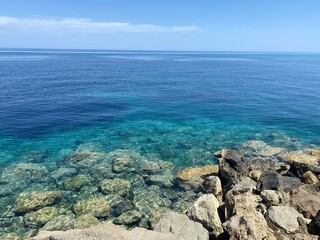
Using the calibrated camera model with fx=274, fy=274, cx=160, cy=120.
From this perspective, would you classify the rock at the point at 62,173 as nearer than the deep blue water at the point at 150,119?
Yes

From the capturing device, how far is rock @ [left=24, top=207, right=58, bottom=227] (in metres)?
20.3

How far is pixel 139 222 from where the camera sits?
20984mm

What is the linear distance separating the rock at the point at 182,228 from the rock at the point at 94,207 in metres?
8.60

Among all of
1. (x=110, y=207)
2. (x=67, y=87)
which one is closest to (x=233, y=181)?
(x=110, y=207)

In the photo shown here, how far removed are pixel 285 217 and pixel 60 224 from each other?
15224 mm

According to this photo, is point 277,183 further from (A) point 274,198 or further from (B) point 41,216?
(B) point 41,216

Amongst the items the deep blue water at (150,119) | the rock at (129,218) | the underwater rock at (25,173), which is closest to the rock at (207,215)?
the rock at (129,218)

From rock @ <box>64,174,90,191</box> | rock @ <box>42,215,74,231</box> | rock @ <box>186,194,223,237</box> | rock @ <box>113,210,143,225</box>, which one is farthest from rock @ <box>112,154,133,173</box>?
rock @ <box>186,194,223,237</box>

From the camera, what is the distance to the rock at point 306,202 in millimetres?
15676

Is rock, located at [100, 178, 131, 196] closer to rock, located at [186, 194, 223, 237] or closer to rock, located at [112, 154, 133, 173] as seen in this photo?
rock, located at [112, 154, 133, 173]

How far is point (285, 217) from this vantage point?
1425 centimetres

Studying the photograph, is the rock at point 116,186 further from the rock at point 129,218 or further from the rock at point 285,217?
the rock at point 285,217

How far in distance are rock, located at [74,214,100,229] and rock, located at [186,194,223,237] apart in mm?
7834

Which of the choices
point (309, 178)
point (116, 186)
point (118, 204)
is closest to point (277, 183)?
point (309, 178)
